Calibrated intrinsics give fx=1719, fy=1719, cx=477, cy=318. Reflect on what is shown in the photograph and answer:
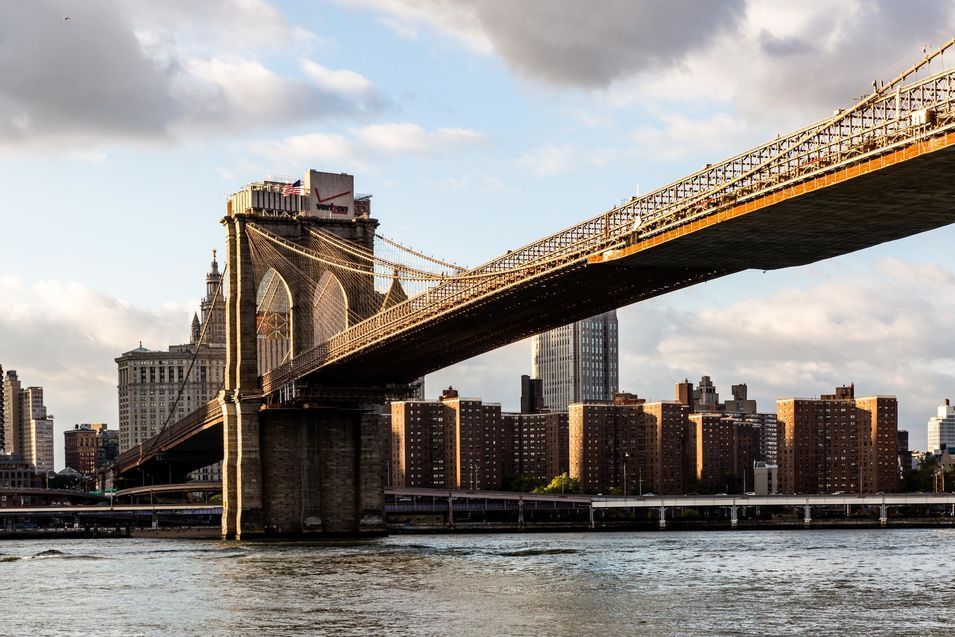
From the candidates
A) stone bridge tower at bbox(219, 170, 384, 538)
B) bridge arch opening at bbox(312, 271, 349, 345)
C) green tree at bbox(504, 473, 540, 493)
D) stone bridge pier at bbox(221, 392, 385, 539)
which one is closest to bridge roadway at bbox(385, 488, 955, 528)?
green tree at bbox(504, 473, 540, 493)

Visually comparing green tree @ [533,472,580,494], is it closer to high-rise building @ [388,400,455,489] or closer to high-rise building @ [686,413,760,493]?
high-rise building @ [388,400,455,489]

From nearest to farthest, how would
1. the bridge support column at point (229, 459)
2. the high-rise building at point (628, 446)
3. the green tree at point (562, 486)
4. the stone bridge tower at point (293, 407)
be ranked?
the stone bridge tower at point (293, 407)
the bridge support column at point (229, 459)
the green tree at point (562, 486)
the high-rise building at point (628, 446)

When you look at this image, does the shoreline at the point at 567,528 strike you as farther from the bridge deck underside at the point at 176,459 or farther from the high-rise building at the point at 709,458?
the high-rise building at the point at 709,458

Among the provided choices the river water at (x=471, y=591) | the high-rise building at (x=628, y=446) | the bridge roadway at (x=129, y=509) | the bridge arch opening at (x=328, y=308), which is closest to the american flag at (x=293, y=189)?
the bridge arch opening at (x=328, y=308)

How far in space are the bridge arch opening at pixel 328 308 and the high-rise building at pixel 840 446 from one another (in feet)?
355

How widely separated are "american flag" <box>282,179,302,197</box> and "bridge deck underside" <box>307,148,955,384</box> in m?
14.0

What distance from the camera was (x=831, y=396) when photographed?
200 m

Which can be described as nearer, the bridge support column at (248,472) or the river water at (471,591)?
the river water at (471,591)

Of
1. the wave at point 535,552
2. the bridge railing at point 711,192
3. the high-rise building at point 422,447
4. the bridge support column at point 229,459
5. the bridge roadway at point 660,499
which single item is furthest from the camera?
the high-rise building at point 422,447

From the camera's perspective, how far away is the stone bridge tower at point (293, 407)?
90062 mm

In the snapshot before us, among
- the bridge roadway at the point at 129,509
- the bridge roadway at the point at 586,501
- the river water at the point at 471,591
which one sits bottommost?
the bridge roadway at the point at 586,501

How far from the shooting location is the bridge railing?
41.8m

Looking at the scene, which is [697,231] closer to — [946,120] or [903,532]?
[946,120]

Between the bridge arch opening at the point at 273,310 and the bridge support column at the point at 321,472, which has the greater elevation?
the bridge arch opening at the point at 273,310
